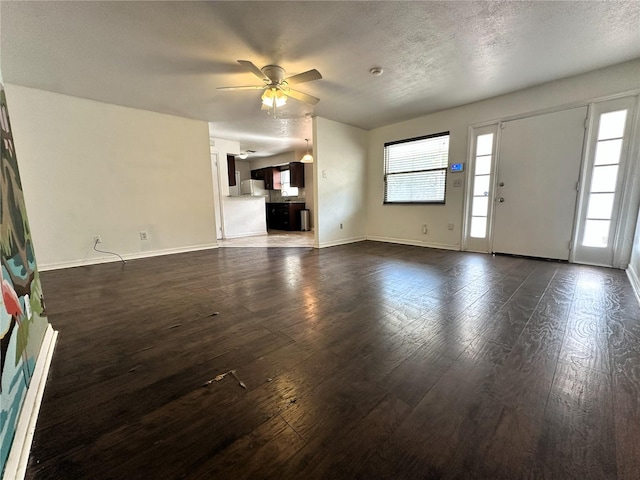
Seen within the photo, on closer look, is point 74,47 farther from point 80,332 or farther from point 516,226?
point 516,226

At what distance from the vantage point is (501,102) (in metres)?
3.65

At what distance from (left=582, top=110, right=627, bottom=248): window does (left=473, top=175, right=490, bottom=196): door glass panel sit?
1.11 metres

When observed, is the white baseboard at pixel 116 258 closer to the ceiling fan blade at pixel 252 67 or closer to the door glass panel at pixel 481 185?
the ceiling fan blade at pixel 252 67

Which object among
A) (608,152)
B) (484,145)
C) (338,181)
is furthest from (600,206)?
(338,181)

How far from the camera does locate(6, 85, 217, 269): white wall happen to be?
10.7 ft

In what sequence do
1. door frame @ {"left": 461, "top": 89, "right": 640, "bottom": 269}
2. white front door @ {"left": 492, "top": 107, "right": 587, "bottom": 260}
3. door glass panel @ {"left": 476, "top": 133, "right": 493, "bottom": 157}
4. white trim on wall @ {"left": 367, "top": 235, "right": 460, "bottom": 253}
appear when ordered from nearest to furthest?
door frame @ {"left": 461, "top": 89, "right": 640, "bottom": 269}, white front door @ {"left": 492, "top": 107, "right": 587, "bottom": 260}, door glass panel @ {"left": 476, "top": 133, "right": 493, "bottom": 157}, white trim on wall @ {"left": 367, "top": 235, "right": 460, "bottom": 253}

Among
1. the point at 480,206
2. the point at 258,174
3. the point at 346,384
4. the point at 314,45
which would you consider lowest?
the point at 346,384

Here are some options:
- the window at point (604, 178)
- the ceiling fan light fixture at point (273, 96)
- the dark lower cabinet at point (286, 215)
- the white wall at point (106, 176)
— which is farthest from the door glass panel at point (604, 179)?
the dark lower cabinet at point (286, 215)

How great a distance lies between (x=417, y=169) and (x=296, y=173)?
4.09 metres

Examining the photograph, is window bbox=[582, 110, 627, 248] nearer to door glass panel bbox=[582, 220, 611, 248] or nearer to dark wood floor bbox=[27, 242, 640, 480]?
door glass panel bbox=[582, 220, 611, 248]

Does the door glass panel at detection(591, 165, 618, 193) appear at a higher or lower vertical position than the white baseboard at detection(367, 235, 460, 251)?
higher

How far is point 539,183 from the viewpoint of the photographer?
3455 mm

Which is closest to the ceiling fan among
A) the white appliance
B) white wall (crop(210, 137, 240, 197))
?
white wall (crop(210, 137, 240, 197))

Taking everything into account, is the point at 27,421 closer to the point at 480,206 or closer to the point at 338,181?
the point at 338,181
